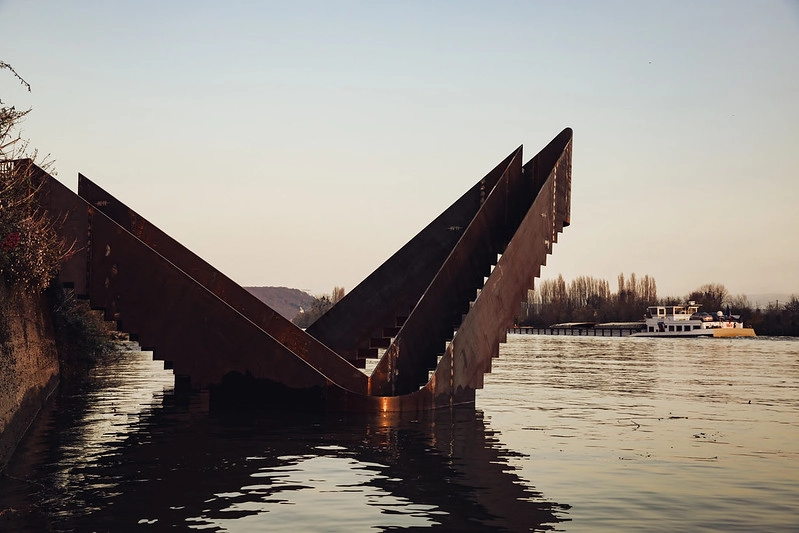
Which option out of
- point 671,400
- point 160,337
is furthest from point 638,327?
point 160,337

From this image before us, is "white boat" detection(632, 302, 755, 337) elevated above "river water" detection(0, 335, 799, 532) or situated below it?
above

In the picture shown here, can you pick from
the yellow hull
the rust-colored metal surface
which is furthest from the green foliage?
the yellow hull

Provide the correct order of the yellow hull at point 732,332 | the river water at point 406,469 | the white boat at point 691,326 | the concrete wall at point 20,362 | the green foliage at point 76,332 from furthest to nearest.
A: the white boat at point 691,326 < the yellow hull at point 732,332 < the green foliage at point 76,332 < the concrete wall at point 20,362 < the river water at point 406,469

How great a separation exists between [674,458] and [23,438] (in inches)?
429

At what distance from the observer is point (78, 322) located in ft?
98.2

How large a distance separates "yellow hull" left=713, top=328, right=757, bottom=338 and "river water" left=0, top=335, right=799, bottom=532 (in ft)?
383

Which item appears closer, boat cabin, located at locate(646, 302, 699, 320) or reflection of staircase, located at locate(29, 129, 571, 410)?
reflection of staircase, located at locate(29, 129, 571, 410)

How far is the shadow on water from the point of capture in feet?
33.7

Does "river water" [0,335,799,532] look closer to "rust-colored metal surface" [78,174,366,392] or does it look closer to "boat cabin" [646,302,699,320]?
"rust-colored metal surface" [78,174,366,392]

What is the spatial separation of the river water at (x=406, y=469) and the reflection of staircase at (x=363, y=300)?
44.7 inches

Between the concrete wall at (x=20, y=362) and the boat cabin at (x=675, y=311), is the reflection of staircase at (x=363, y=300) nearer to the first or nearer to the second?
the concrete wall at (x=20, y=362)

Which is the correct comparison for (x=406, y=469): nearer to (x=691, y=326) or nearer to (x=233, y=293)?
(x=233, y=293)

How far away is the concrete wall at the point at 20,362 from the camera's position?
1467 centimetres

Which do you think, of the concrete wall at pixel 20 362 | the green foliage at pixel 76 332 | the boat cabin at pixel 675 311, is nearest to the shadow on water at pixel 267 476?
the concrete wall at pixel 20 362
